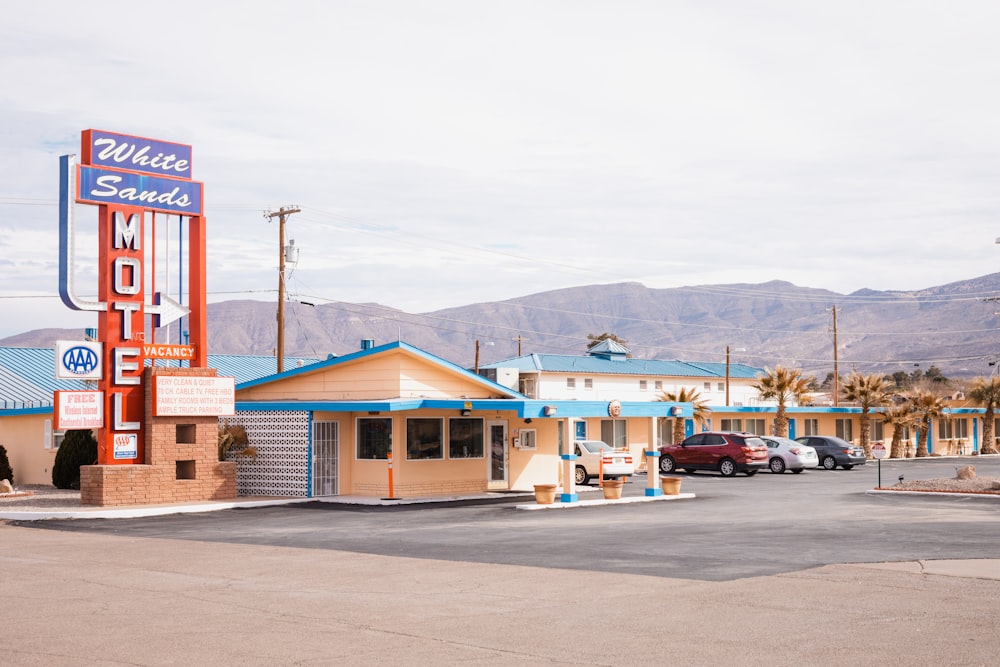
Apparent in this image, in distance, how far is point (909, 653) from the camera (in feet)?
30.1

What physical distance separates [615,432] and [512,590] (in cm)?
3662

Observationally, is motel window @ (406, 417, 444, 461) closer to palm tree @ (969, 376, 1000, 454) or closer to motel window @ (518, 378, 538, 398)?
motel window @ (518, 378, 538, 398)

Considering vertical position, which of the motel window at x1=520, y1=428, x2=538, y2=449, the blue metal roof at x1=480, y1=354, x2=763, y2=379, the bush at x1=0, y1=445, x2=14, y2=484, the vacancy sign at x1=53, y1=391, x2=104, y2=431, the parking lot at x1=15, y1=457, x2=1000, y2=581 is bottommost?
the parking lot at x1=15, y1=457, x2=1000, y2=581

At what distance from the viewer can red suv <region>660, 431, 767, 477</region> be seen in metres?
40.9

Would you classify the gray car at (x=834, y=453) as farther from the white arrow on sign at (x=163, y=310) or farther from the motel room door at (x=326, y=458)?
the white arrow on sign at (x=163, y=310)

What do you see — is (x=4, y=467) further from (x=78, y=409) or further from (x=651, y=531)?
(x=651, y=531)

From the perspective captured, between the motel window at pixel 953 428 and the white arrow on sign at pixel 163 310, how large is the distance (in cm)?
5310

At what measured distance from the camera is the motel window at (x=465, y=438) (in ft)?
102

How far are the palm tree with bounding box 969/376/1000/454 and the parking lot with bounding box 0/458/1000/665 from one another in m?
49.8

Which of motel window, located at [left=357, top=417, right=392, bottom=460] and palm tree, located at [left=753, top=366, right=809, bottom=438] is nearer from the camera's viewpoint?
motel window, located at [left=357, top=417, right=392, bottom=460]

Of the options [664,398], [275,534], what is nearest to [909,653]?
[275,534]

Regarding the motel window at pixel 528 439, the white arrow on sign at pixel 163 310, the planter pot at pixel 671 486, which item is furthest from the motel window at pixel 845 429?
the white arrow on sign at pixel 163 310

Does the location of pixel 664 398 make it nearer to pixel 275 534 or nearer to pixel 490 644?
pixel 275 534

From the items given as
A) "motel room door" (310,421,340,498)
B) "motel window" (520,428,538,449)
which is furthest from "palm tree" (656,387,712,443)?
"motel room door" (310,421,340,498)
